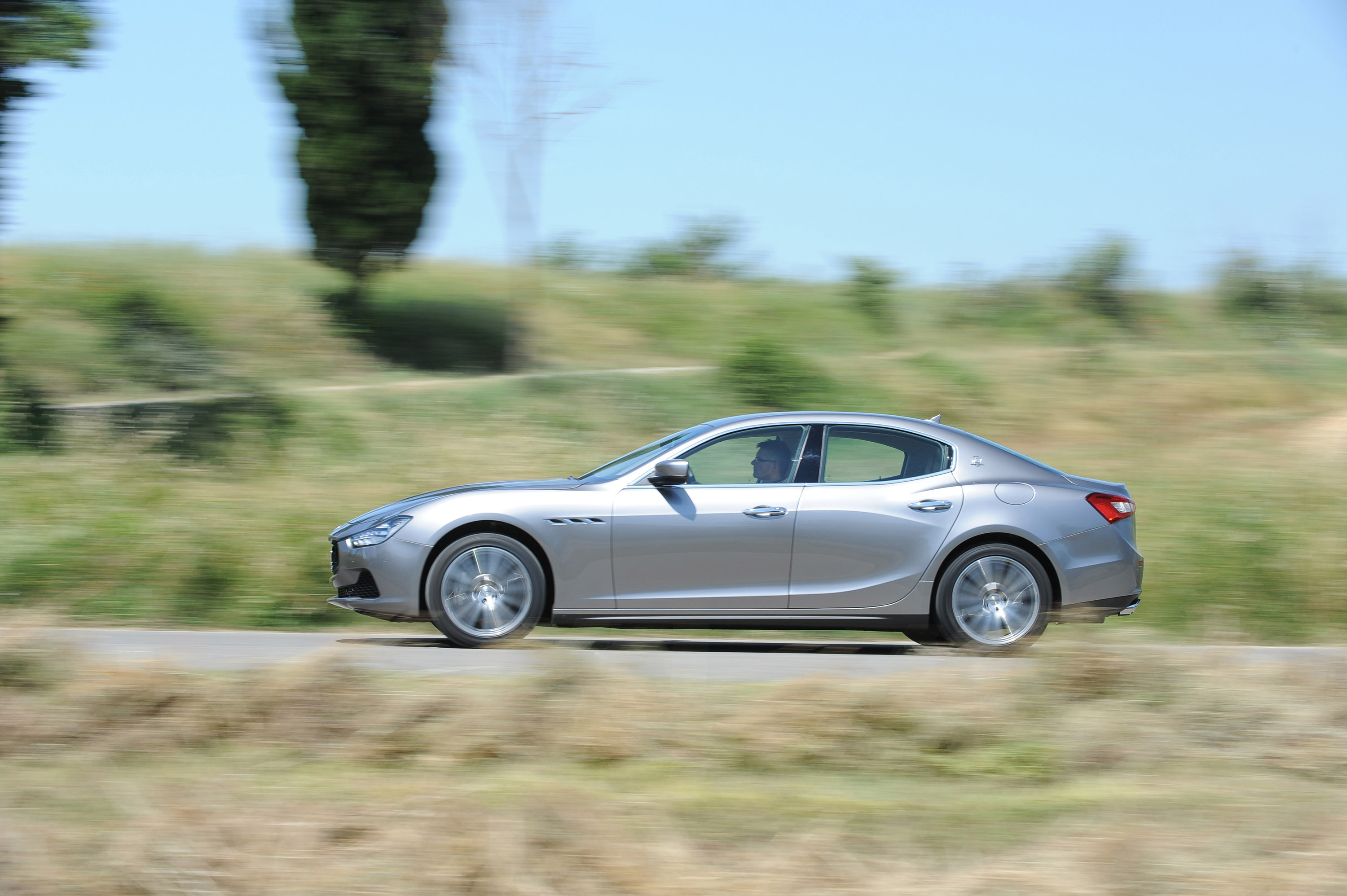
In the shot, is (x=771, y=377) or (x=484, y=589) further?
(x=771, y=377)

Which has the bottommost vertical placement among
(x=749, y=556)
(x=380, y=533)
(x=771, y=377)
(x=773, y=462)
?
(x=749, y=556)

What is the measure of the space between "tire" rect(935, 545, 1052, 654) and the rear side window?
0.61 m

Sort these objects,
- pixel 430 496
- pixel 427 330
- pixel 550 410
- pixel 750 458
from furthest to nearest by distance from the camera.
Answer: pixel 427 330 → pixel 550 410 → pixel 750 458 → pixel 430 496

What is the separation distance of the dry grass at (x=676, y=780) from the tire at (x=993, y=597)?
193 centimetres

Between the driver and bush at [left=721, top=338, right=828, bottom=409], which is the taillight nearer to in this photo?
the driver

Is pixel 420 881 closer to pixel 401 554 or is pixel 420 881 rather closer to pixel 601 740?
pixel 601 740

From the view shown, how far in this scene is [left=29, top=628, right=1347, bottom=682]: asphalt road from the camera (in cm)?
542

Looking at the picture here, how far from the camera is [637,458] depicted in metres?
7.86

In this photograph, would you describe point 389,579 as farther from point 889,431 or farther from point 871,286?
point 871,286

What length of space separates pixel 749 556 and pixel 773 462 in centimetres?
67

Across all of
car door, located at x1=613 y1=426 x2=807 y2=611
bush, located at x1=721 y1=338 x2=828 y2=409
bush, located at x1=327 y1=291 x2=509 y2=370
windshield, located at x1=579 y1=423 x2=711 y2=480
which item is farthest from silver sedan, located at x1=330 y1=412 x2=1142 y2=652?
bush, located at x1=327 y1=291 x2=509 y2=370

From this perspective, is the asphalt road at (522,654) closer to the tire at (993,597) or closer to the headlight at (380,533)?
the tire at (993,597)

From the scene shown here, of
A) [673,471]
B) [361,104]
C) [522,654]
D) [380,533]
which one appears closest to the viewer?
[522,654]

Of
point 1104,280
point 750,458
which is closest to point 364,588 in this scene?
point 750,458
